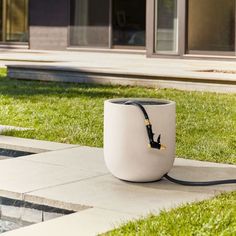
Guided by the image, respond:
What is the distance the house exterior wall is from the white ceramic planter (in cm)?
1851

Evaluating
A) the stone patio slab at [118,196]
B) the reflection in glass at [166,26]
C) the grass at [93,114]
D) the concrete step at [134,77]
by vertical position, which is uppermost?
the reflection in glass at [166,26]

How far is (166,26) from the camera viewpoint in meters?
20.3

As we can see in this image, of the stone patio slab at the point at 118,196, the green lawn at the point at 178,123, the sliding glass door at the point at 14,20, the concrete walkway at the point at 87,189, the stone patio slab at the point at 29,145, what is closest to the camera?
the green lawn at the point at 178,123

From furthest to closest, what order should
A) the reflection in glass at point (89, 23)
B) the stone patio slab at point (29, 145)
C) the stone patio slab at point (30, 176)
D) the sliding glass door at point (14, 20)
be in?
the sliding glass door at point (14, 20), the reflection in glass at point (89, 23), the stone patio slab at point (29, 145), the stone patio slab at point (30, 176)

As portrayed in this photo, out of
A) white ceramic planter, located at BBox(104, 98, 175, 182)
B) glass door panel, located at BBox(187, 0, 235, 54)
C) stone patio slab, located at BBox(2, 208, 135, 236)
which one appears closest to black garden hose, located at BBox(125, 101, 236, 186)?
white ceramic planter, located at BBox(104, 98, 175, 182)

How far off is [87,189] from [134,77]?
869 cm

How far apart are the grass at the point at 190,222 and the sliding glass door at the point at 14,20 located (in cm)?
2108

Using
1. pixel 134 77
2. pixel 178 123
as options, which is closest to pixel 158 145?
pixel 178 123

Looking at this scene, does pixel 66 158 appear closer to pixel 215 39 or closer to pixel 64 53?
pixel 215 39

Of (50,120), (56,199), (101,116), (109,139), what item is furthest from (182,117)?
(56,199)

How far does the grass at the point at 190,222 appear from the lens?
4.62 meters

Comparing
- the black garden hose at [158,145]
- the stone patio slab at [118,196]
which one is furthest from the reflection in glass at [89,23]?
the stone patio slab at [118,196]

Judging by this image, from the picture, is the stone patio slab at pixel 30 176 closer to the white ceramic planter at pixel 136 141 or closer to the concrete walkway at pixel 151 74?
the white ceramic planter at pixel 136 141

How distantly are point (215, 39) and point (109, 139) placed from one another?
13.8 metres
